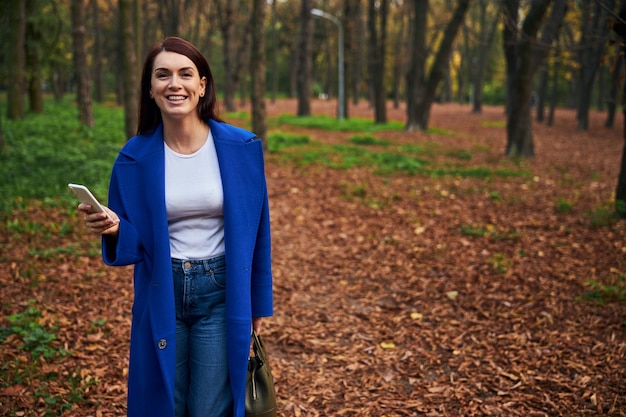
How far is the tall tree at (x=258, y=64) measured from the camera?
502 inches

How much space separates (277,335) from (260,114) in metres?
9.11

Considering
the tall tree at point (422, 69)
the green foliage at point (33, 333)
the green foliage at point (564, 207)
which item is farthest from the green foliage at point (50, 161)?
the tall tree at point (422, 69)

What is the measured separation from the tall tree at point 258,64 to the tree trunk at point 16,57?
528 centimetres

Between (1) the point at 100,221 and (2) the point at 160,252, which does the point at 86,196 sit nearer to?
(1) the point at 100,221

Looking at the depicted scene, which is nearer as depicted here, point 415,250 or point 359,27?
point 415,250

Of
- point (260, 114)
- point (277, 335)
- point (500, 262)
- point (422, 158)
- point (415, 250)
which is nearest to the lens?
point (277, 335)

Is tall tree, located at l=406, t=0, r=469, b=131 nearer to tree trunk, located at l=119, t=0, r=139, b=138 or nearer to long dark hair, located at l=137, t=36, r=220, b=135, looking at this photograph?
tree trunk, located at l=119, t=0, r=139, b=138

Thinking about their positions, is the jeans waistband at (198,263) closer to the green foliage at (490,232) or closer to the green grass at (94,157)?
the green grass at (94,157)

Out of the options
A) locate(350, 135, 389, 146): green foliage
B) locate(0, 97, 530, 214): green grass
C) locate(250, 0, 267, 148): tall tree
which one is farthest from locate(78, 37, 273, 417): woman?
locate(350, 135, 389, 146): green foliage

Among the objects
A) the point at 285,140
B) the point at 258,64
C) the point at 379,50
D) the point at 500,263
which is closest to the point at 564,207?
the point at 500,263

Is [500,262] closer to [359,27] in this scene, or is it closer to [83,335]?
[83,335]

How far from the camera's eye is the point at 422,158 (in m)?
14.6

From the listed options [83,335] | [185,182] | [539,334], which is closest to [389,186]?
[539,334]

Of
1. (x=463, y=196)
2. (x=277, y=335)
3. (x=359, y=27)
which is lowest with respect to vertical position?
(x=277, y=335)
